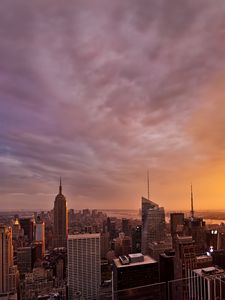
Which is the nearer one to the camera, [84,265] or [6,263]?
[84,265]

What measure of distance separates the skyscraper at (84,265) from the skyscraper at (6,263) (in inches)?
64.6

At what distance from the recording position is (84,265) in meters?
8.87

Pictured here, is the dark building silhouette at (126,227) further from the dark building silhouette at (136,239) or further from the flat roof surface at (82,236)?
the flat roof surface at (82,236)

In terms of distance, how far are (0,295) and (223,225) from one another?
609 cm

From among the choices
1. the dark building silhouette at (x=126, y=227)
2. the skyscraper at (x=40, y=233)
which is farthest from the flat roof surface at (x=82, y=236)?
the skyscraper at (x=40, y=233)

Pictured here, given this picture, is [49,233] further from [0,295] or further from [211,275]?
[211,275]

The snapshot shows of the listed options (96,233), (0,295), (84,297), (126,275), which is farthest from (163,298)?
(96,233)

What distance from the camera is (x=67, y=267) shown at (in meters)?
9.11

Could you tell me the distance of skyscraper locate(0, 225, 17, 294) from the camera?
8297mm

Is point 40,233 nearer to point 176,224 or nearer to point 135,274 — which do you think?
point 176,224

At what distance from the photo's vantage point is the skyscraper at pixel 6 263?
8.30m

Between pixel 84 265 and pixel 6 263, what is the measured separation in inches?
95.5

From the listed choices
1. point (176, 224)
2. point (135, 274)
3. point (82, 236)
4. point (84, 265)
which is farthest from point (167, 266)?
point (82, 236)

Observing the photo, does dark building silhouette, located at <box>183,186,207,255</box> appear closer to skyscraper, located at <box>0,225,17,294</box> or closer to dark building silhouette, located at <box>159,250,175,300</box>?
dark building silhouette, located at <box>159,250,175,300</box>
